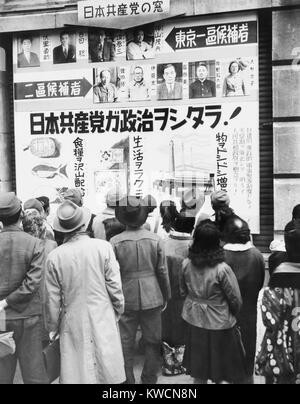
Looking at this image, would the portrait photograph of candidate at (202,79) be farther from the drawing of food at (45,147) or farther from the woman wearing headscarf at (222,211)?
the drawing of food at (45,147)

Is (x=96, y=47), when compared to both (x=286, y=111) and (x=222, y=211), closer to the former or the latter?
(x=286, y=111)

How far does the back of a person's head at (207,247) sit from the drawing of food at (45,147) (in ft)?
11.6

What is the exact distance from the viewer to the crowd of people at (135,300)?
389cm

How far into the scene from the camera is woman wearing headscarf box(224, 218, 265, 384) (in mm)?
4480

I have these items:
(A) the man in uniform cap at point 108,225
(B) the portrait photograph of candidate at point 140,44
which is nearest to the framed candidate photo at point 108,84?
Answer: (B) the portrait photograph of candidate at point 140,44

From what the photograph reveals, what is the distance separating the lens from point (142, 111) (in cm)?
679

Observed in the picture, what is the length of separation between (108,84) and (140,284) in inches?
127

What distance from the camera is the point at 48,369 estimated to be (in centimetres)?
426

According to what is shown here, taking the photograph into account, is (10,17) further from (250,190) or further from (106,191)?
(250,190)

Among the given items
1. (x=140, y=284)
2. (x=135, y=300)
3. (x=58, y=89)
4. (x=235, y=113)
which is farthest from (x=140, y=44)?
(x=135, y=300)

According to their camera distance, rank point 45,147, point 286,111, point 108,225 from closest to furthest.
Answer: point 108,225 → point 286,111 → point 45,147

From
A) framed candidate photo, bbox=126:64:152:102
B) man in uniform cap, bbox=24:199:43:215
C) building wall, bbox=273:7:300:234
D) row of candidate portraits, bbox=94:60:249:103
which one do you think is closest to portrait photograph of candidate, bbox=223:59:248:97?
row of candidate portraits, bbox=94:60:249:103

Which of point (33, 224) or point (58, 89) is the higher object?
point (58, 89)
